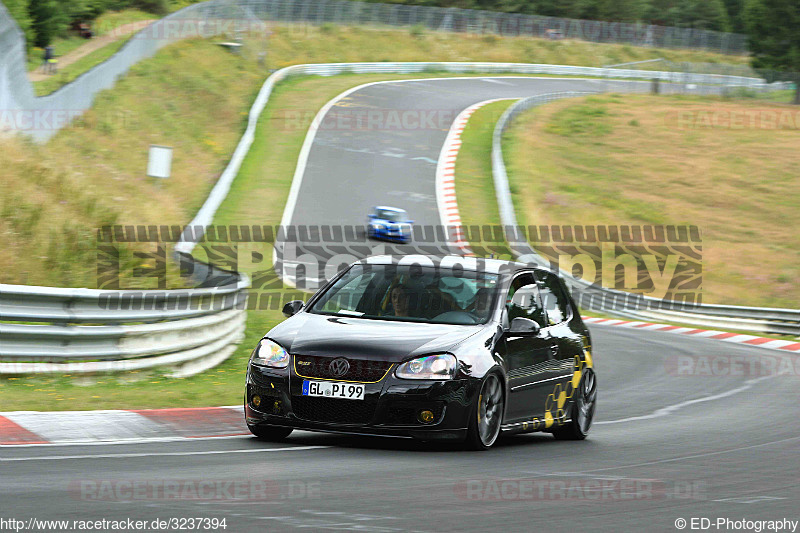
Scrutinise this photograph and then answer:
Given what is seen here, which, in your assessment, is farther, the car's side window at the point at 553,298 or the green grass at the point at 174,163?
the green grass at the point at 174,163

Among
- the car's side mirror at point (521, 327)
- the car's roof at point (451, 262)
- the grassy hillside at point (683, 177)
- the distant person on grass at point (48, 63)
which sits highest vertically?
the car's roof at point (451, 262)

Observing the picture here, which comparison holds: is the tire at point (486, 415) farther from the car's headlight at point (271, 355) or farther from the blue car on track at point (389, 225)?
the blue car on track at point (389, 225)

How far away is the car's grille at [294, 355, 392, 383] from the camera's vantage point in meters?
8.06

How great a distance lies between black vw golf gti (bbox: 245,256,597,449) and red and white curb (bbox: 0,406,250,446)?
0.79 m

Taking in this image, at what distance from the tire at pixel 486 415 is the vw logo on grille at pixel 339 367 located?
3.20ft

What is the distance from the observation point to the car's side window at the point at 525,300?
30.7 feet

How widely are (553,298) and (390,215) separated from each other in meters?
21.0

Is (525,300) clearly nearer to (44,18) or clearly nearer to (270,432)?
(270,432)

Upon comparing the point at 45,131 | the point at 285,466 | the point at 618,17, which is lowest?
the point at 618,17

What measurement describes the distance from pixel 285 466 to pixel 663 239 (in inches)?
1266

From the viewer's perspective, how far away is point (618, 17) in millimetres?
103562

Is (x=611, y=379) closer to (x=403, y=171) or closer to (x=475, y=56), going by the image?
(x=403, y=171)

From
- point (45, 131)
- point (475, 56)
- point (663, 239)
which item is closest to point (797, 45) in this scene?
point (475, 56)

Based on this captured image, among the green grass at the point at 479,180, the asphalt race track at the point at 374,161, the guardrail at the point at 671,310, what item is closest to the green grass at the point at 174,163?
the green grass at the point at 479,180
